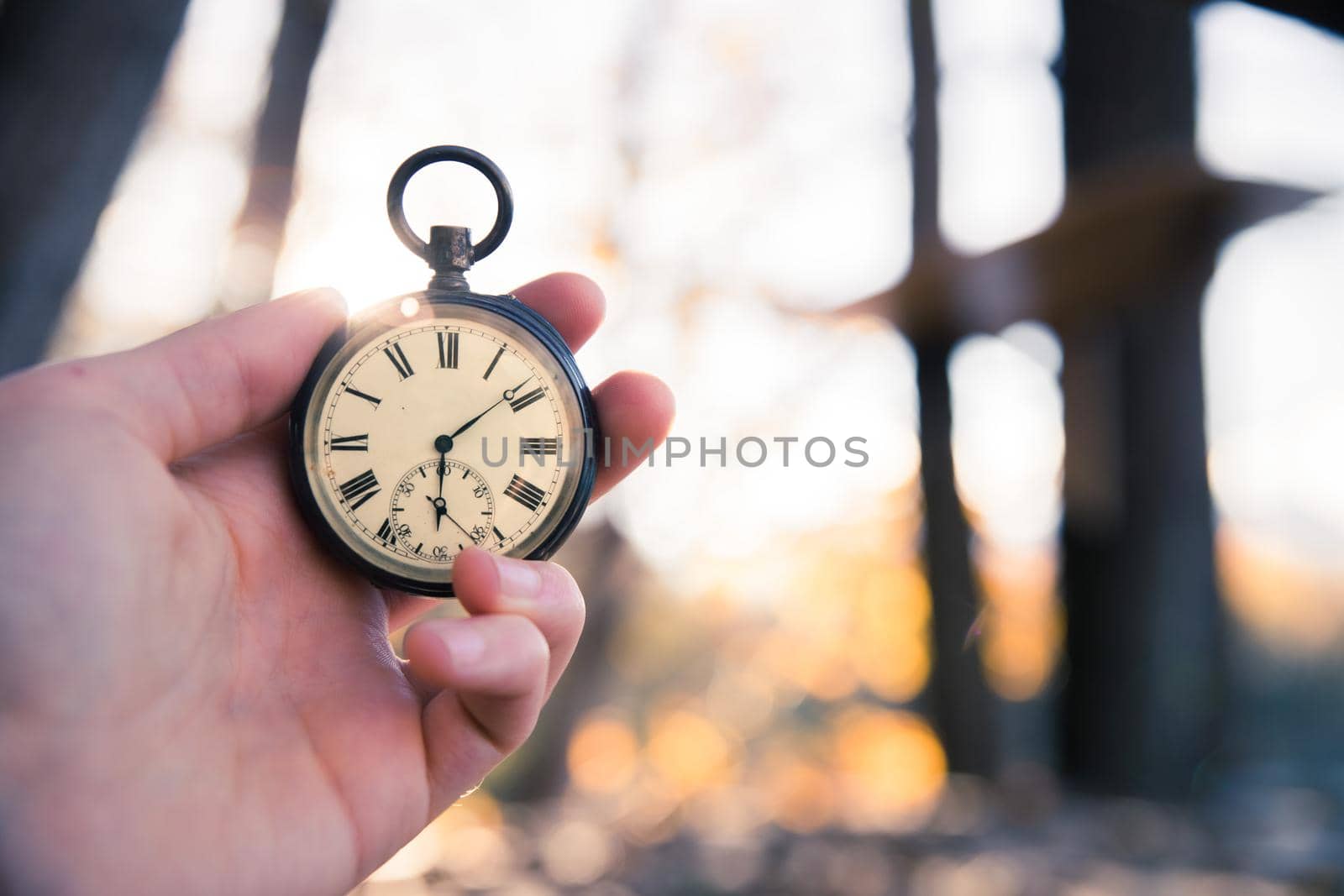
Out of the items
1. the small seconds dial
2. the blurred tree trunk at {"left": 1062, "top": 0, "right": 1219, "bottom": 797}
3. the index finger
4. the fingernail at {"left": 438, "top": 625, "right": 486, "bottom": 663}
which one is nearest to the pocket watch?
the small seconds dial

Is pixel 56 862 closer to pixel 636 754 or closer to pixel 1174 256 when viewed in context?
pixel 1174 256

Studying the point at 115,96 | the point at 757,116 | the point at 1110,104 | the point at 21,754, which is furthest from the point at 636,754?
the point at 21,754

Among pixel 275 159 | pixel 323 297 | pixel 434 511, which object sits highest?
pixel 275 159

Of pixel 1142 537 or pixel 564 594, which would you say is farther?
pixel 1142 537

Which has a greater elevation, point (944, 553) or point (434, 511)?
point (434, 511)

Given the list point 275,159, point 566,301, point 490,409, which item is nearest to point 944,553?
point 275,159

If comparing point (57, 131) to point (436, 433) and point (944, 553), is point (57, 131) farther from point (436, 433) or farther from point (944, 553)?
point (944, 553)

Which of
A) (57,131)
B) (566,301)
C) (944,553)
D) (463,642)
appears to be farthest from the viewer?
(944,553)
